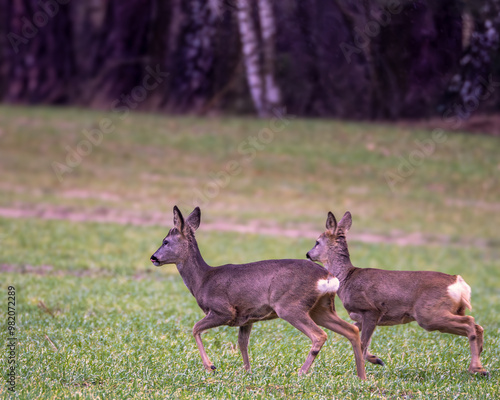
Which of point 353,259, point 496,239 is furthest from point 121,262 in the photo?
point 496,239

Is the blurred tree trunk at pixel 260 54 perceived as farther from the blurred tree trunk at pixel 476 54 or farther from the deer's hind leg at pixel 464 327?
the deer's hind leg at pixel 464 327

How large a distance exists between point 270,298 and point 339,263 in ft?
4.54

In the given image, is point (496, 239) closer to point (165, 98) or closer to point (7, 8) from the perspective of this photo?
point (165, 98)

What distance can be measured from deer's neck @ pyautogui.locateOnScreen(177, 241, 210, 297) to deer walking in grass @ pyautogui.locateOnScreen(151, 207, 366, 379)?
0.03 ft

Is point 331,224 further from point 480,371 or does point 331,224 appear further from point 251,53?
point 251,53

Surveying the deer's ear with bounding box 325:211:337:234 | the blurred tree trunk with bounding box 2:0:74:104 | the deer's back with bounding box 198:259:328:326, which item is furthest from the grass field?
the blurred tree trunk with bounding box 2:0:74:104

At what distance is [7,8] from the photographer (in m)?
38.3

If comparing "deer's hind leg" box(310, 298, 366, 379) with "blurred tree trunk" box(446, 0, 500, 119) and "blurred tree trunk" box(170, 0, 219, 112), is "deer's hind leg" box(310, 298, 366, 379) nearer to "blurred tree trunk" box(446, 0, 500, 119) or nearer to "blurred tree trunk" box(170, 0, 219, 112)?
"blurred tree trunk" box(446, 0, 500, 119)

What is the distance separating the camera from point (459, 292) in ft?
24.0

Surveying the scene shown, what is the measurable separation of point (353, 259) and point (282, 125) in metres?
15.7

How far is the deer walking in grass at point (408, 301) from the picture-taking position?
726cm

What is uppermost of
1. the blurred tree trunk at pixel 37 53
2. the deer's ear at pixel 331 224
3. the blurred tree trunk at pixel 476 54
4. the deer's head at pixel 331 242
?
the blurred tree trunk at pixel 37 53

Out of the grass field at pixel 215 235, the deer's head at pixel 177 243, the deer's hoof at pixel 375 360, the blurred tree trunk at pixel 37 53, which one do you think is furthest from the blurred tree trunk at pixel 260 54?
the deer's hoof at pixel 375 360

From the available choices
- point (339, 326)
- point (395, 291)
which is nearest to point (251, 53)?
point (395, 291)
